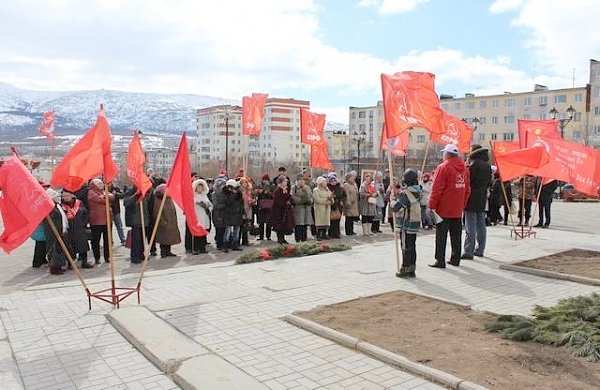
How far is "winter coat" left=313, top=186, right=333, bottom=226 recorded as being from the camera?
14000mm

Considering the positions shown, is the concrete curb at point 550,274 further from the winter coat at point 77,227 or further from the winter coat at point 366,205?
the winter coat at point 77,227

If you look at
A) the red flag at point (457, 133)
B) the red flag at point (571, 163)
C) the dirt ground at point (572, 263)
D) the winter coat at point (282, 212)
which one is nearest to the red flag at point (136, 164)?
the winter coat at point (282, 212)

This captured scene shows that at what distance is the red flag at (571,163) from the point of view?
11.3 meters

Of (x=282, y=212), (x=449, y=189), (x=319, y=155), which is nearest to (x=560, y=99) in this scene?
(x=319, y=155)

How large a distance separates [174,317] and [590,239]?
1169 centimetres

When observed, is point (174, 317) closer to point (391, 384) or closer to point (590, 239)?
point (391, 384)

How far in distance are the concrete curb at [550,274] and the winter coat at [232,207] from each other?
5.95m

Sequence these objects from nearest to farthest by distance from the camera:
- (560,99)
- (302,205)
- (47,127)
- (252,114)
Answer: (302,205)
(252,114)
(47,127)
(560,99)

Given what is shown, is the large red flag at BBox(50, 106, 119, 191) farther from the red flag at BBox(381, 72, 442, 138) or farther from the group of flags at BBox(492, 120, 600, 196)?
the group of flags at BBox(492, 120, 600, 196)

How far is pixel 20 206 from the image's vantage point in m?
6.04

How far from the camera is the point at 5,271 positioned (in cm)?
1065

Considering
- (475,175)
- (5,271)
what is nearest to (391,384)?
(475,175)

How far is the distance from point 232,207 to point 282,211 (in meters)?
1.48

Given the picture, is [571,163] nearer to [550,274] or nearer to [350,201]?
[550,274]
